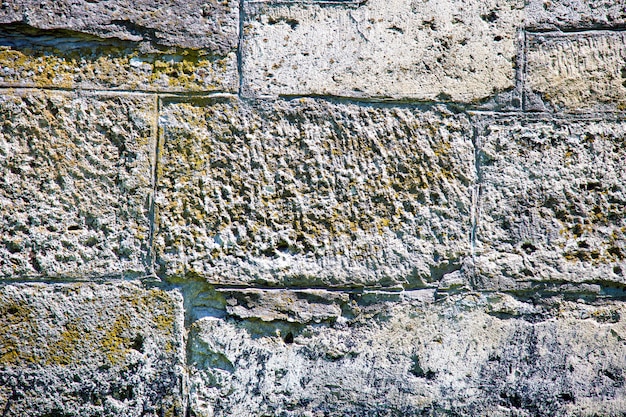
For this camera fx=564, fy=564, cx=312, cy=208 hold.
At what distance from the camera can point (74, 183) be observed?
1.47 metres

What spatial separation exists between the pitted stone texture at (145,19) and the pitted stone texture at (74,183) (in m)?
0.17

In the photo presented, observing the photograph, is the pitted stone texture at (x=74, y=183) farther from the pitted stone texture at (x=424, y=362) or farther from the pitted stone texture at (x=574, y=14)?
the pitted stone texture at (x=574, y=14)

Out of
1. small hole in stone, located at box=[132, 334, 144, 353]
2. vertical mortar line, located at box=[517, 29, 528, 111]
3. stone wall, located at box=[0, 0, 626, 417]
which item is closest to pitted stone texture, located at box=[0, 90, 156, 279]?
stone wall, located at box=[0, 0, 626, 417]

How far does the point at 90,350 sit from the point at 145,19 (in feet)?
2.90

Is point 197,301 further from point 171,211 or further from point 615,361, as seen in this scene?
point 615,361

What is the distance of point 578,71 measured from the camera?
60.2 inches

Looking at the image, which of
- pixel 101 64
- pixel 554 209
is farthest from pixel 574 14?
pixel 101 64

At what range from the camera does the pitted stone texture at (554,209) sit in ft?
5.00

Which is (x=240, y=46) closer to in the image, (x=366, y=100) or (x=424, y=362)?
(x=366, y=100)

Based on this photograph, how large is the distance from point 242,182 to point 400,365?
652 mm

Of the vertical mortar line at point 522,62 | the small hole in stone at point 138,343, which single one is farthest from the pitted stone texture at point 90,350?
the vertical mortar line at point 522,62

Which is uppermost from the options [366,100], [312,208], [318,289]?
[366,100]

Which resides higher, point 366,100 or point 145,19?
point 145,19

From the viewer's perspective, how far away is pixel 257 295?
151 cm
